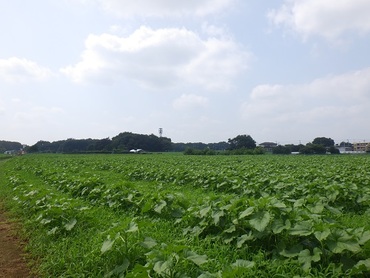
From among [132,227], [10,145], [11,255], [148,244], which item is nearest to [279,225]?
[148,244]

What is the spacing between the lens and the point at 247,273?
3305 millimetres

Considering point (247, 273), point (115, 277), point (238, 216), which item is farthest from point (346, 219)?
point (115, 277)

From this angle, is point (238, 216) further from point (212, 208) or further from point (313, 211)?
point (313, 211)

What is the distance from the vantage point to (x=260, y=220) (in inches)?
154

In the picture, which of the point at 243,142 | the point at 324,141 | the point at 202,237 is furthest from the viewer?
the point at 324,141

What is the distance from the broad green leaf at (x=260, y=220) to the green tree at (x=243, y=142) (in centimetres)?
7808

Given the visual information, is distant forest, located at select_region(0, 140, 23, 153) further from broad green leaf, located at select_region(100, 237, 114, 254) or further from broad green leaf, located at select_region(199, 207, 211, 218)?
broad green leaf, located at select_region(100, 237, 114, 254)

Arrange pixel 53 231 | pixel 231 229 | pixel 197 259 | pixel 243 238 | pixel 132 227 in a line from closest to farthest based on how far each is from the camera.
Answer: pixel 197 259 < pixel 132 227 < pixel 243 238 < pixel 231 229 < pixel 53 231

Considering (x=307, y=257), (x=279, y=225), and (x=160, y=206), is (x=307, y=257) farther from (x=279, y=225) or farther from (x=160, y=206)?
(x=160, y=206)

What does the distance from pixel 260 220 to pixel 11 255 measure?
381 centimetres

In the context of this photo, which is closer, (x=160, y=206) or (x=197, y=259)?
(x=197, y=259)

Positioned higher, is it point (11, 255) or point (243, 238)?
point (243, 238)

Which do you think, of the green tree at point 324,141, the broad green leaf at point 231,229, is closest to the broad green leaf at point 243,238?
Answer: the broad green leaf at point 231,229

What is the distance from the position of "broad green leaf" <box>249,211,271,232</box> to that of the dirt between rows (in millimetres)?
2935
